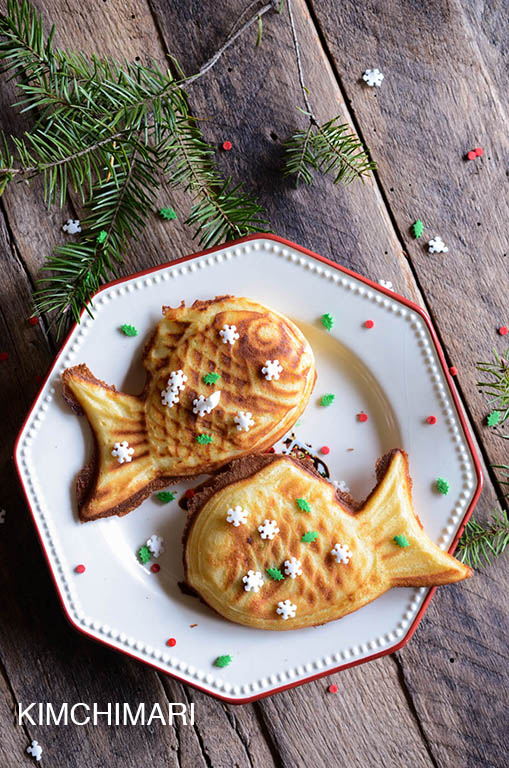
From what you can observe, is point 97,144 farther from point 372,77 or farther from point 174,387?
point 372,77

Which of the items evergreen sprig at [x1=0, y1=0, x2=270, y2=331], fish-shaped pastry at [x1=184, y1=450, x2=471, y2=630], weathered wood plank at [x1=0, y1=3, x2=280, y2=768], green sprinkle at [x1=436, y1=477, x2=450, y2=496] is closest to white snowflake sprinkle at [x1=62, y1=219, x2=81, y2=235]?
weathered wood plank at [x1=0, y1=3, x2=280, y2=768]

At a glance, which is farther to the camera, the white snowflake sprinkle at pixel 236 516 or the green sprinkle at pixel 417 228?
the green sprinkle at pixel 417 228

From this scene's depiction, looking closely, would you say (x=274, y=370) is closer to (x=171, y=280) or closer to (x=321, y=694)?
(x=171, y=280)

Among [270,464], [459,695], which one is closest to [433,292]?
[270,464]

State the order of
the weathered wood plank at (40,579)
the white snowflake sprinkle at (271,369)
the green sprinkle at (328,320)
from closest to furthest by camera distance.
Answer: the white snowflake sprinkle at (271,369), the green sprinkle at (328,320), the weathered wood plank at (40,579)

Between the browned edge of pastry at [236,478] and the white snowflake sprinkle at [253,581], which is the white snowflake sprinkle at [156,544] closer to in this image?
the browned edge of pastry at [236,478]

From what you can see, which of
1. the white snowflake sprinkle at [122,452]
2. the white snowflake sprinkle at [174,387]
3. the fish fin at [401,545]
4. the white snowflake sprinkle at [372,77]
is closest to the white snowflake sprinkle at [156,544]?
the white snowflake sprinkle at [122,452]
